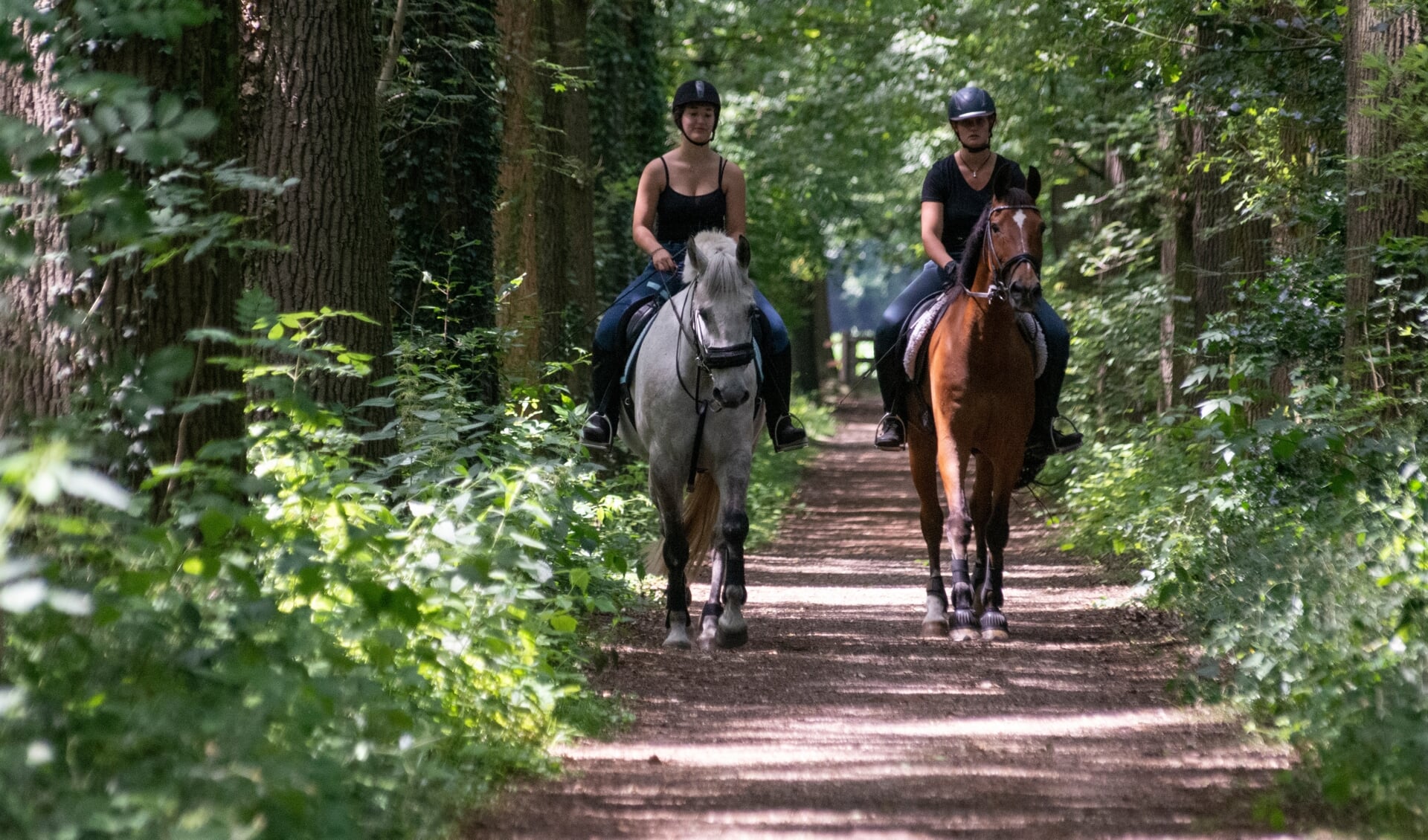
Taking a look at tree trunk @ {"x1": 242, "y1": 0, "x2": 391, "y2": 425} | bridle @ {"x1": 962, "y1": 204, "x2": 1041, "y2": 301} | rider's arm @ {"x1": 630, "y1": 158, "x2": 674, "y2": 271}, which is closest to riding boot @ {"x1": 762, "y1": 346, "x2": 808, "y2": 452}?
rider's arm @ {"x1": 630, "y1": 158, "x2": 674, "y2": 271}

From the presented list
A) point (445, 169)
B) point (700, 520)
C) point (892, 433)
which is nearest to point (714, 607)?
point (700, 520)

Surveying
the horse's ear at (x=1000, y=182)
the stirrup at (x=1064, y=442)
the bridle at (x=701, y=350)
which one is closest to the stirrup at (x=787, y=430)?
the bridle at (x=701, y=350)

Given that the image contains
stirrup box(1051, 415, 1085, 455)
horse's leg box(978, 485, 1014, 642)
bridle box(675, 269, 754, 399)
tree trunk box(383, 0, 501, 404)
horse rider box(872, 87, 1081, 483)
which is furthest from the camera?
tree trunk box(383, 0, 501, 404)

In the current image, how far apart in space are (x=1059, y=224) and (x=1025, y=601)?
43.9ft

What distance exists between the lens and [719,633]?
947 cm

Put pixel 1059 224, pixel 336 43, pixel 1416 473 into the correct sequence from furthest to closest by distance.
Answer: pixel 1059 224, pixel 336 43, pixel 1416 473

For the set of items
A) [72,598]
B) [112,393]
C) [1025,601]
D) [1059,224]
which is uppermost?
[1059,224]

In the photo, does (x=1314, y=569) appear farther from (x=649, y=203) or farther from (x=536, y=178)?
(x=536, y=178)

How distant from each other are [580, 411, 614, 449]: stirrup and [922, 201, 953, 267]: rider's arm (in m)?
2.34

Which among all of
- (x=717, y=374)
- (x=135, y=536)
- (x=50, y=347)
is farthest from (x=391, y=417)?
(x=135, y=536)

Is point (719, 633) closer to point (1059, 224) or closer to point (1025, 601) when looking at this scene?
point (1025, 601)

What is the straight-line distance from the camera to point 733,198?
1012cm

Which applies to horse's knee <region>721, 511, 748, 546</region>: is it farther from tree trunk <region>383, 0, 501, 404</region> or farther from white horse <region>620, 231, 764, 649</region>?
tree trunk <region>383, 0, 501, 404</region>

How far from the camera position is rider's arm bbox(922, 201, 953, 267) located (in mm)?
10070
